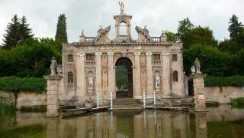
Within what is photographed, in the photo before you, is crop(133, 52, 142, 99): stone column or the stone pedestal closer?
the stone pedestal

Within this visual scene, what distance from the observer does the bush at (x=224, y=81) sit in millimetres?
46188

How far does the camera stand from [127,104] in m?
39.2

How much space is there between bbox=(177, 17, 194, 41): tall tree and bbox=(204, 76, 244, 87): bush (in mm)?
20596

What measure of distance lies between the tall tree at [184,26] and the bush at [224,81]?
2060cm

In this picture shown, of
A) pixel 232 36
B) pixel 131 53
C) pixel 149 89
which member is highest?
pixel 232 36

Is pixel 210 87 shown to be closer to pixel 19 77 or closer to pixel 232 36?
pixel 232 36

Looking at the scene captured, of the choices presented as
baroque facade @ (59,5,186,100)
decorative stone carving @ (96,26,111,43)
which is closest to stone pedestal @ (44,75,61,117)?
baroque facade @ (59,5,186,100)

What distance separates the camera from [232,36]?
200ft

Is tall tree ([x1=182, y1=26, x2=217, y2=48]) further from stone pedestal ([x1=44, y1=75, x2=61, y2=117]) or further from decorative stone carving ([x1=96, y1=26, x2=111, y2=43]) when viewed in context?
stone pedestal ([x1=44, y1=75, x2=61, y2=117])

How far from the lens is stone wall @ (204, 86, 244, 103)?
153 ft

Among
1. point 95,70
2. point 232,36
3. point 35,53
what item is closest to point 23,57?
point 35,53

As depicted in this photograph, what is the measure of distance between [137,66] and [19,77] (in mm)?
13870

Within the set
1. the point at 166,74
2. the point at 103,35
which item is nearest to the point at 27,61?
the point at 103,35

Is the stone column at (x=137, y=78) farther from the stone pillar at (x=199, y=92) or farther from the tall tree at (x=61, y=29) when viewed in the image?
the tall tree at (x=61, y=29)
